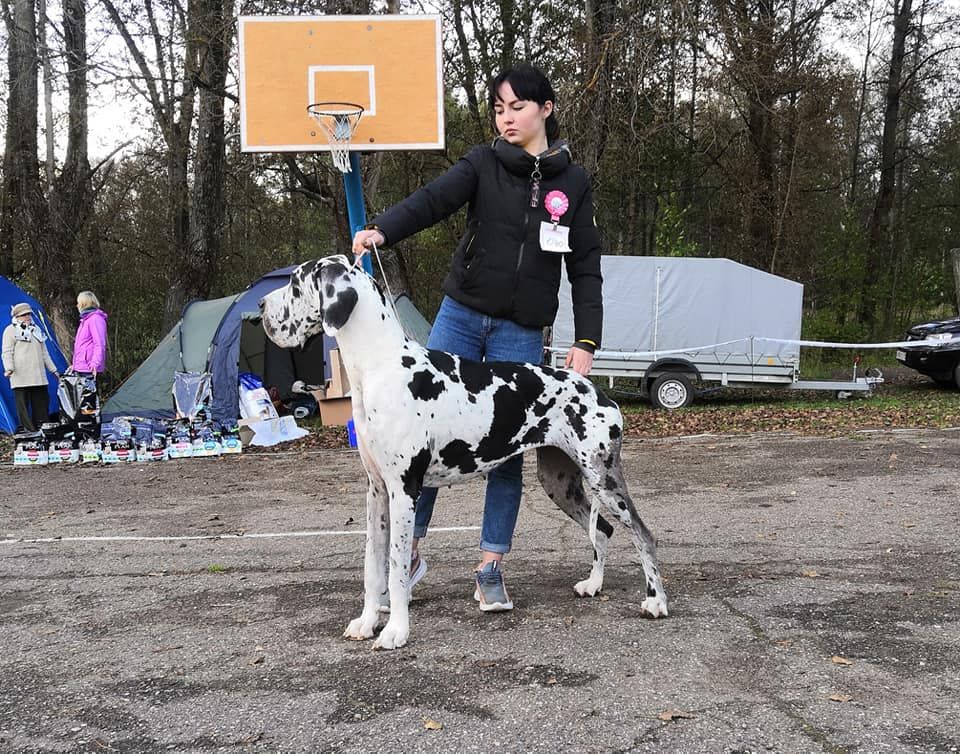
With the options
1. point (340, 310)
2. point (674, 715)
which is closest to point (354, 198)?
point (340, 310)

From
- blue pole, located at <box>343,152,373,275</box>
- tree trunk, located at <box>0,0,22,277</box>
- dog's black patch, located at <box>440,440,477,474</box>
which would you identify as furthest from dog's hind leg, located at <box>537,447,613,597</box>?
tree trunk, located at <box>0,0,22,277</box>

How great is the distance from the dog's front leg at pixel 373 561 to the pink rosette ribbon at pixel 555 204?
4.73 feet

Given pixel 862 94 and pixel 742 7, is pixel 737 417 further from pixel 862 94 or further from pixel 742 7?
pixel 862 94

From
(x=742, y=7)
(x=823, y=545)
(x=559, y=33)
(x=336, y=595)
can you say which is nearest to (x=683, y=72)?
(x=742, y=7)

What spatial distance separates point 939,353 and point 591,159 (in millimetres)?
7470

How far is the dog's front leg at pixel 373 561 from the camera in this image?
3596mm

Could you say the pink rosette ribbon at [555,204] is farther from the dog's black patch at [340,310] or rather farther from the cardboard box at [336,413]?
the cardboard box at [336,413]

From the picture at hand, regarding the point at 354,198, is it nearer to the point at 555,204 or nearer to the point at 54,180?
the point at 555,204

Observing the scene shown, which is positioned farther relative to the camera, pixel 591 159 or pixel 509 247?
pixel 591 159

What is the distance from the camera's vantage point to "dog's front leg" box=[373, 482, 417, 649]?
11.3 ft

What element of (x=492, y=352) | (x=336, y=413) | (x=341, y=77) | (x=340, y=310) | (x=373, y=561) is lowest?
(x=336, y=413)

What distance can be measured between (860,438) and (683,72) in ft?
28.6

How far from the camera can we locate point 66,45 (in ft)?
49.8

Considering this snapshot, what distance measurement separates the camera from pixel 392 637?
346cm
